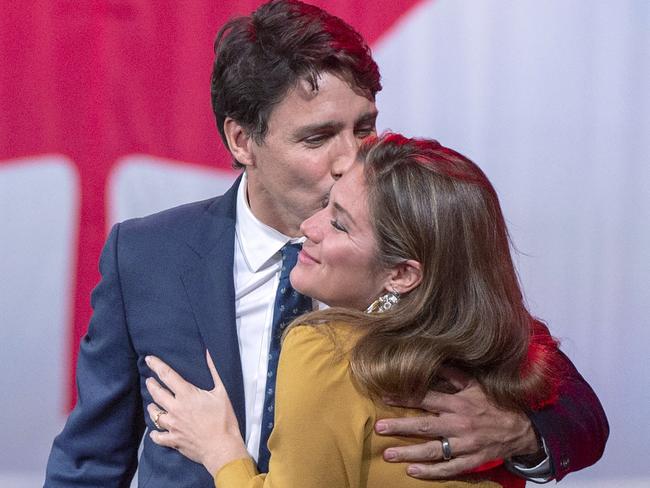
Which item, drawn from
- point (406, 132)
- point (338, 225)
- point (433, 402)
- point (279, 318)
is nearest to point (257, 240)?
point (279, 318)

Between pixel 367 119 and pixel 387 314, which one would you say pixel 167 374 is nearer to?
pixel 387 314

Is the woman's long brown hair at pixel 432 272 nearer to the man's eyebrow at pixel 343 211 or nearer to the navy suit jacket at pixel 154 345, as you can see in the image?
the man's eyebrow at pixel 343 211

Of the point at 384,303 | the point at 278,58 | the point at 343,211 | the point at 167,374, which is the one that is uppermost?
the point at 278,58

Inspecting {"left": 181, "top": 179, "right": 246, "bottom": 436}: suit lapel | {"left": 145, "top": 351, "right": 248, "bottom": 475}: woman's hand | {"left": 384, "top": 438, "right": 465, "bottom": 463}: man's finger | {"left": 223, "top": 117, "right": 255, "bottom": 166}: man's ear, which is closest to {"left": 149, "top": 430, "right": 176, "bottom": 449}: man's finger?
{"left": 145, "top": 351, "right": 248, "bottom": 475}: woman's hand

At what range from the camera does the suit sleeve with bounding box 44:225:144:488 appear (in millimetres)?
1658

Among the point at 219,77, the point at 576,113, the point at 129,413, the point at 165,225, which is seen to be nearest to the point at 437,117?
the point at 576,113

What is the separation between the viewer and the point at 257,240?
5.61 ft

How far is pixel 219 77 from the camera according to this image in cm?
180

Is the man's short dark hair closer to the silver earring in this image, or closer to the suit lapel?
the suit lapel

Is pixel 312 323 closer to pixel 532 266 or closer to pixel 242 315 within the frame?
pixel 242 315

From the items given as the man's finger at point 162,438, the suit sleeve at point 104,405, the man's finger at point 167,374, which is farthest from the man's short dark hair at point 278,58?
the man's finger at point 162,438

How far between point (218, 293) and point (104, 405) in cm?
27

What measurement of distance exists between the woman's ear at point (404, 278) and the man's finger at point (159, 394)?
0.42 meters

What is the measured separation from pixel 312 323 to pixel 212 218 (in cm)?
48
